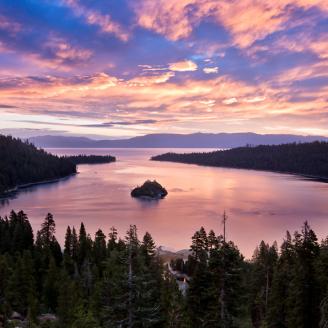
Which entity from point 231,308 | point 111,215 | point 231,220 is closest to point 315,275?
point 231,308

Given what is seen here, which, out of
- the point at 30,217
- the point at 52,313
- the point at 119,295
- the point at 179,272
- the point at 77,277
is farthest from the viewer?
the point at 30,217

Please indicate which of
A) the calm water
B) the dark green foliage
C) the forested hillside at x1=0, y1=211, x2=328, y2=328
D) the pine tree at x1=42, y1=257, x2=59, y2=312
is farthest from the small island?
the dark green foliage

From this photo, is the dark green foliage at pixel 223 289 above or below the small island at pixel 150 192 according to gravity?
above

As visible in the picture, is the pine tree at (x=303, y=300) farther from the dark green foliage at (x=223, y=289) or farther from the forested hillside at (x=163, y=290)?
the dark green foliage at (x=223, y=289)

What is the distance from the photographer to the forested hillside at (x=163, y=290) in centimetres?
1527

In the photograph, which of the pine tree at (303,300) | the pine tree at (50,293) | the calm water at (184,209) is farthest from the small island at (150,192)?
the pine tree at (303,300)

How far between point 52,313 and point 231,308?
96.5 feet

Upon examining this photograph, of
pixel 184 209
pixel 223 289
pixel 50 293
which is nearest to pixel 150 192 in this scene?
pixel 184 209

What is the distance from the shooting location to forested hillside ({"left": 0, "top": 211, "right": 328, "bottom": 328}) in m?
15.3

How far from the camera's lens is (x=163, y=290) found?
3638 centimetres

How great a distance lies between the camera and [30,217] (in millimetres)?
110375

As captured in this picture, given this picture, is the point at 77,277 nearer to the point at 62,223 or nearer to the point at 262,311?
the point at 262,311

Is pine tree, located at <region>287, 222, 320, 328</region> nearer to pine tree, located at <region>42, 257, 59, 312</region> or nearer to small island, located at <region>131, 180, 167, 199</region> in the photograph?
pine tree, located at <region>42, 257, 59, 312</region>

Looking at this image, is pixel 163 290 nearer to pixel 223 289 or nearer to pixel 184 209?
pixel 223 289
